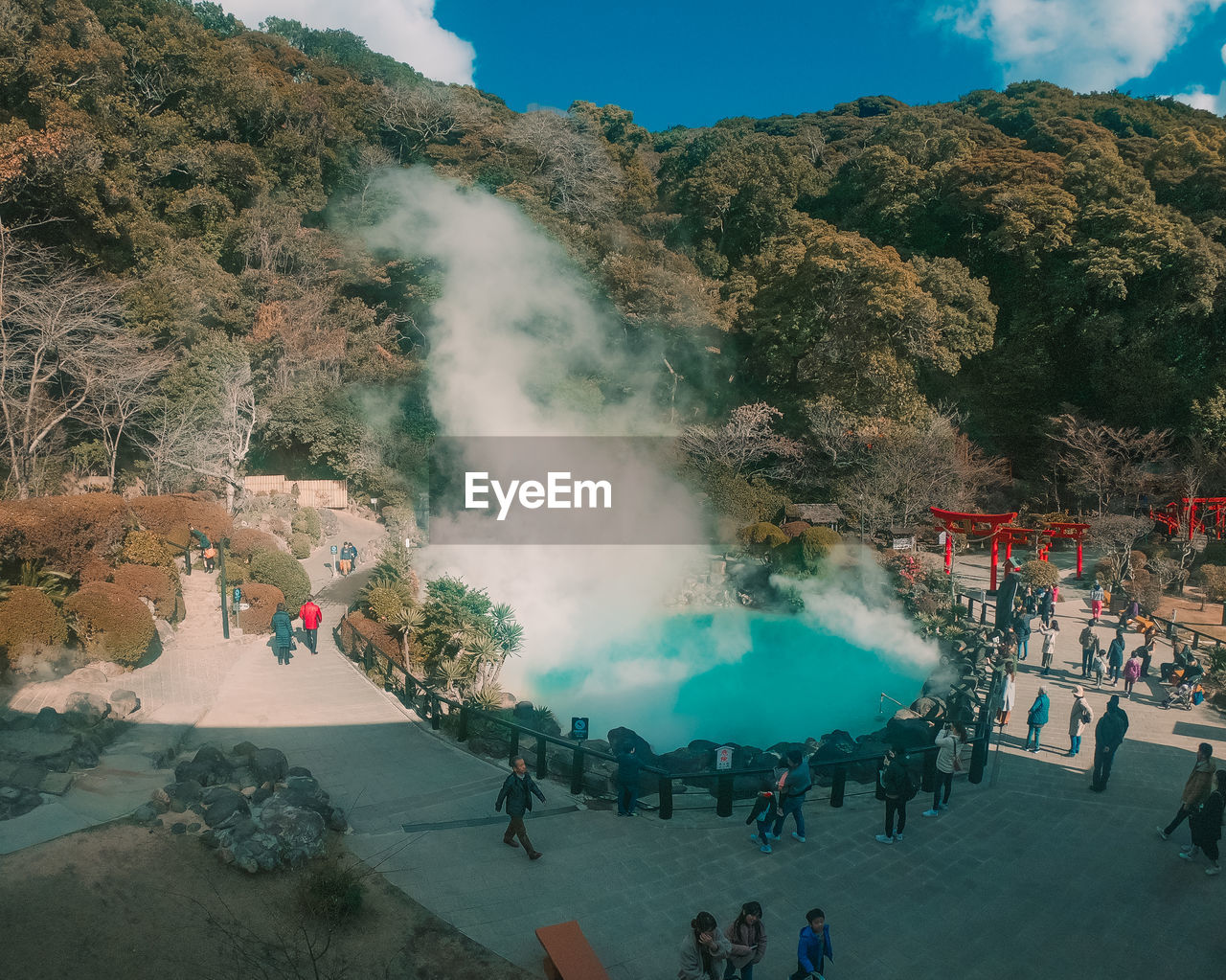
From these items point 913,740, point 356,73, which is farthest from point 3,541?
point 356,73

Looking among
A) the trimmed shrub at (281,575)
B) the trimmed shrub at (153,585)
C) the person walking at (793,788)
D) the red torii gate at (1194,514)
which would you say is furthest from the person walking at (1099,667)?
the trimmed shrub at (153,585)

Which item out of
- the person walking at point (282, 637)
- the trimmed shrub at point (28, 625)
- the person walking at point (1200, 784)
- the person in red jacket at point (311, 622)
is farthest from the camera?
the person in red jacket at point (311, 622)

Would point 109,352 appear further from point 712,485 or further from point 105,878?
point 105,878

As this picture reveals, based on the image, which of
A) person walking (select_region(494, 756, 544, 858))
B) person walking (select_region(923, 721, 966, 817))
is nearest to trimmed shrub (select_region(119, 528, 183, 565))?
person walking (select_region(494, 756, 544, 858))

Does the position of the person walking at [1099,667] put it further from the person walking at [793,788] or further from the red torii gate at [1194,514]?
the red torii gate at [1194,514]

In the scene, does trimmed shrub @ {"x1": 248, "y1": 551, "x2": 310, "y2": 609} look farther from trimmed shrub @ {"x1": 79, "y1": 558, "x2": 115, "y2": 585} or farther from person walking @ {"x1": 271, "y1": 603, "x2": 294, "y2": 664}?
person walking @ {"x1": 271, "y1": 603, "x2": 294, "y2": 664}

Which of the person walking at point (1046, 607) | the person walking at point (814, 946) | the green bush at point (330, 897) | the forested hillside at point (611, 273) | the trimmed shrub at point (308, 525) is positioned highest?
the forested hillside at point (611, 273)

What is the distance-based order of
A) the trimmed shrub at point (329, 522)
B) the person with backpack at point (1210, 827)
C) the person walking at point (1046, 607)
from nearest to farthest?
the person with backpack at point (1210, 827)
the person walking at point (1046, 607)
the trimmed shrub at point (329, 522)
